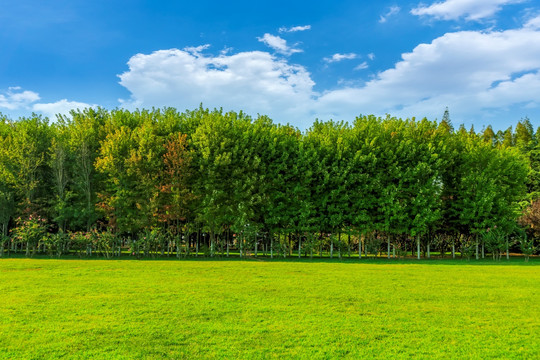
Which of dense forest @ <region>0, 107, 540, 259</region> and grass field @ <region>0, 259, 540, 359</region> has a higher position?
dense forest @ <region>0, 107, 540, 259</region>

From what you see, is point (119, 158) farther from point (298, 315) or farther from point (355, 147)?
point (298, 315)

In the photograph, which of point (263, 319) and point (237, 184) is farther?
point (237, 184)

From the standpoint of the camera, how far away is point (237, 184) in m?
35.7

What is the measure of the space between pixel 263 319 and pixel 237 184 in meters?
25.4

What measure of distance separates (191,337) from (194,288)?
6849 millimetres

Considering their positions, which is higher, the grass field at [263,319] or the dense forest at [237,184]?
the dense forest at [237,184]

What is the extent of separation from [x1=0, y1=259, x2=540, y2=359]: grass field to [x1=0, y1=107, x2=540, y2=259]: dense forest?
1809 cm

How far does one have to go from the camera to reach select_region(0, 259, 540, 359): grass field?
8281mm

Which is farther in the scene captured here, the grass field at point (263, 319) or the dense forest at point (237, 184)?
the dense forest at point (237, 184)

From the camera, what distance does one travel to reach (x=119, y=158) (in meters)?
36.5

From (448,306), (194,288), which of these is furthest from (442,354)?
(194,288)

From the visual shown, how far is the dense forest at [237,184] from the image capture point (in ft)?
117

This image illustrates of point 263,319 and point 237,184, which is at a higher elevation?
point 237,184

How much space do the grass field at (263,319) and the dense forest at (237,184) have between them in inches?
712
